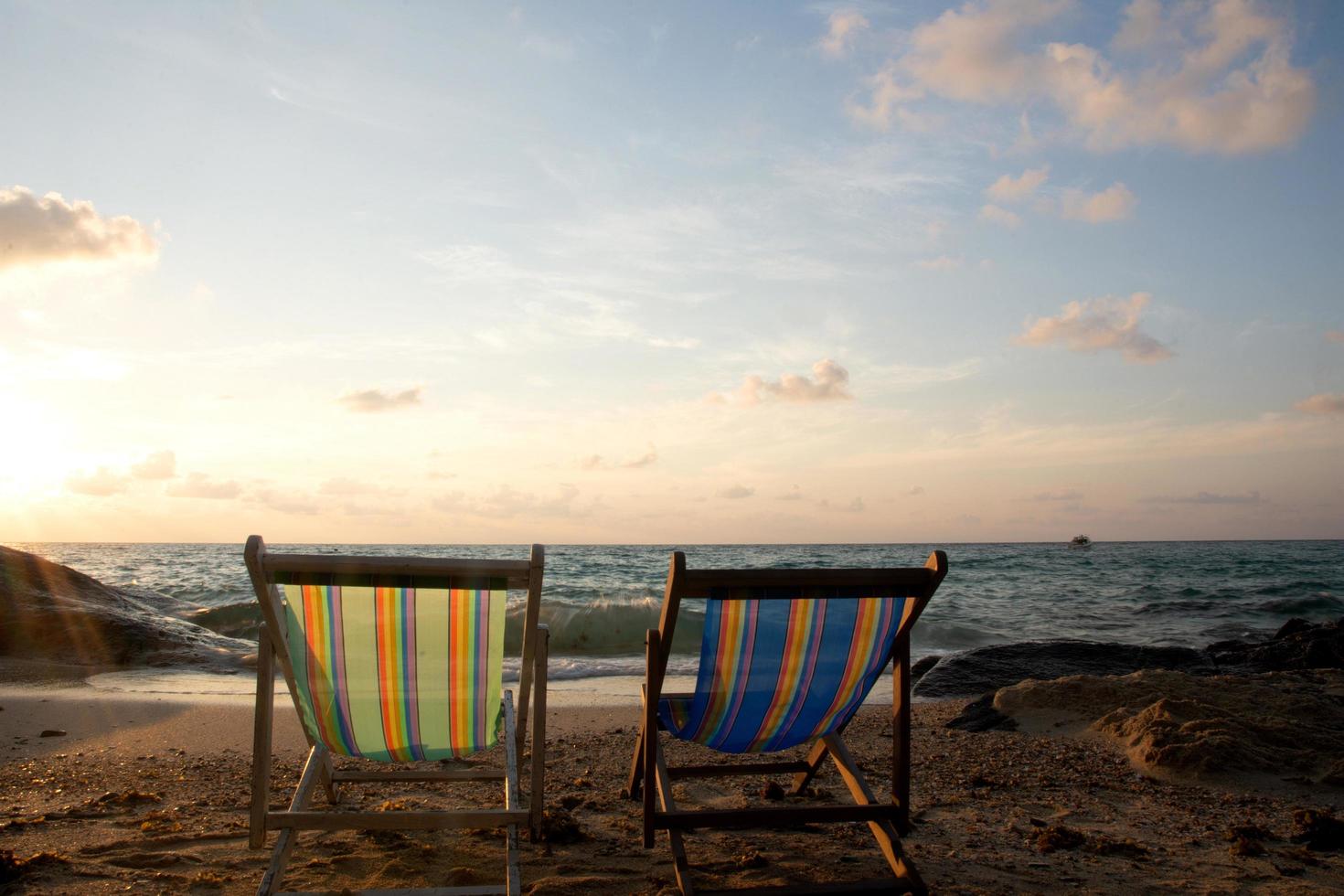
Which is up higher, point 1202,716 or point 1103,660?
point 1202,716

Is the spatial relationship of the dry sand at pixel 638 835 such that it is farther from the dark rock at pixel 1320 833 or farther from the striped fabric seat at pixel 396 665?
the striped fabric seat at pixel 396 665

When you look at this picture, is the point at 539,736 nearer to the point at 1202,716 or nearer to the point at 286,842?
the point at 286,842

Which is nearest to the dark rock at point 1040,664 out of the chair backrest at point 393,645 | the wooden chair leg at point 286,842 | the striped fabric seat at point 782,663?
the striped fabric seat at point 782,663

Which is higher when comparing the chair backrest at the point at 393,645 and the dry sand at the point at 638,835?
the chair backrest at the point at 393,645

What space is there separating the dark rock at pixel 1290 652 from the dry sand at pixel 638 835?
17.2ft

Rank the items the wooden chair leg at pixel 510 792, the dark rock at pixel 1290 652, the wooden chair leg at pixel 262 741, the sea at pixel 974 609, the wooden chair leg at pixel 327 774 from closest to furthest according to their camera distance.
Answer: the wooden chair leg at pixel 510 792 → the wooden chair leg at pixel 262 741 → the wooden chair leg at pixel 327 774 → the dark rock at pixel 1290 652 → the sea at pixel 974 609

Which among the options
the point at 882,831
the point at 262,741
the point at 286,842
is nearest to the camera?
the point at 286,842

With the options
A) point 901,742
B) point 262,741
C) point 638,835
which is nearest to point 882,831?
point 901,742

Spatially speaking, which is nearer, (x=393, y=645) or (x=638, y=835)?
(x=393, y=645)

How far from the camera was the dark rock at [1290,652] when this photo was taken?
8.76 m

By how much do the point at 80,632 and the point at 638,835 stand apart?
8142 mm

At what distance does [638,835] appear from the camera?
352 centimetres

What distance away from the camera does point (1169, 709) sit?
17.4 feet

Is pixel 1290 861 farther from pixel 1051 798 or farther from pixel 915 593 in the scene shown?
pixel 915 593
